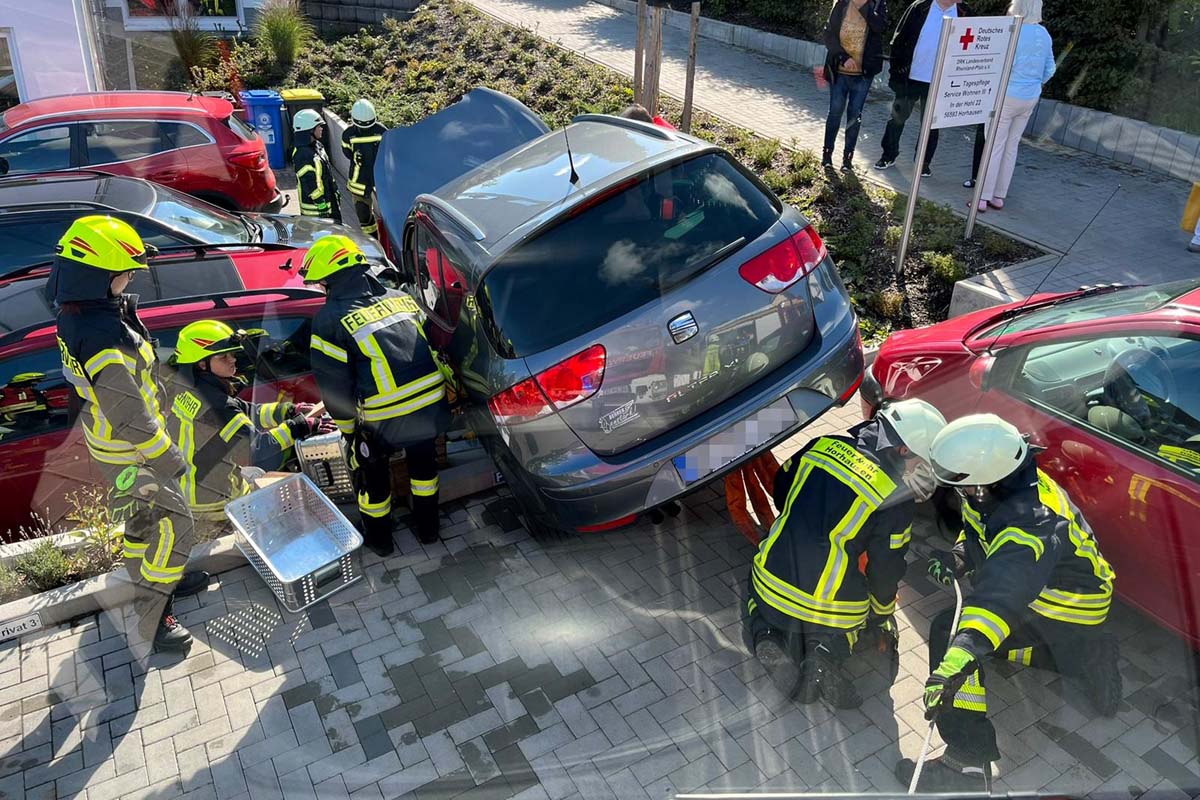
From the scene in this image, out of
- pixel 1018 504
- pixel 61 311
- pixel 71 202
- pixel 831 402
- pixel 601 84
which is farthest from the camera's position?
pixel 601 84

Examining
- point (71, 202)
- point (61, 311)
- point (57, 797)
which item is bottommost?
point (57, 797)

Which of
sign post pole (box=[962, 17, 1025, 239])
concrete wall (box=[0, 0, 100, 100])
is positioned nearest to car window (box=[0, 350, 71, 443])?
sign post pole (box=[962, 17, 1025, 239])

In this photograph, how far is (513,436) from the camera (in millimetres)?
4078

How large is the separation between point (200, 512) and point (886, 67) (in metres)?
11.3

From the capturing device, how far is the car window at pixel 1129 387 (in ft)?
12.3

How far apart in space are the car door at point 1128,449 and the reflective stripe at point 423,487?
2.78 metres

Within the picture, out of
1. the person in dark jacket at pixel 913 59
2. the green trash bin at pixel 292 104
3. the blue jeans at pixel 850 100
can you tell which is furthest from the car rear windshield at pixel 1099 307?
the green trash bin at pixel 292 104

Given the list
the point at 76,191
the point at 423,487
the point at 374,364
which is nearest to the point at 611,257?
the point at 374,364

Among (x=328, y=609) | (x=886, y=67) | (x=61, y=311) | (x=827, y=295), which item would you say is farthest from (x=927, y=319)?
(x=886, y=67)

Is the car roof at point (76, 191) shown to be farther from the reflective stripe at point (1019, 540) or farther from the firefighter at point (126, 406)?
the reflective stripe at point (1019, 540)

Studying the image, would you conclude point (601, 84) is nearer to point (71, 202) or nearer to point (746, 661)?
point (71, 202)

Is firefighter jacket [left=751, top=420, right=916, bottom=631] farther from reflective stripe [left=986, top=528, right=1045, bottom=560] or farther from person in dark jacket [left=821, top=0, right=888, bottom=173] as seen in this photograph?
person in dark jacket [left=821, top=0, right=888, bottom=173]

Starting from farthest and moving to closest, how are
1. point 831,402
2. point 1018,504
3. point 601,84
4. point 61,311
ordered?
1. point 601,84
2. point 831,402
3. point 61,311
4. point 1018,504

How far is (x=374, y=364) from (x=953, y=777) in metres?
2.93
